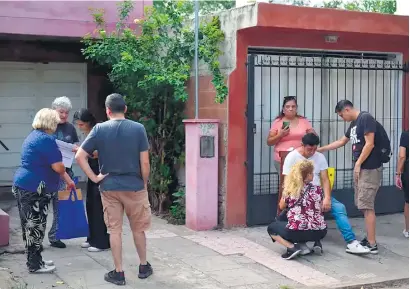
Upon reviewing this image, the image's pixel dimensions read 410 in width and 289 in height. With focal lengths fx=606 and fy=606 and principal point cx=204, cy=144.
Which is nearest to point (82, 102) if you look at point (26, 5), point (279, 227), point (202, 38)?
point (26, 5)

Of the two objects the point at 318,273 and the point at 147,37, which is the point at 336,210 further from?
the point at 147,37

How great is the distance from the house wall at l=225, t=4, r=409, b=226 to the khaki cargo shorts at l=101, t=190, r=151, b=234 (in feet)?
7.83

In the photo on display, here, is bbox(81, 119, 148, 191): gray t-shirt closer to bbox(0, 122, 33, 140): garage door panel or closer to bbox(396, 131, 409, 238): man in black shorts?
bbox(396, 131, 409, 238): man in black shorts

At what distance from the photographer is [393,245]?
7527 mm

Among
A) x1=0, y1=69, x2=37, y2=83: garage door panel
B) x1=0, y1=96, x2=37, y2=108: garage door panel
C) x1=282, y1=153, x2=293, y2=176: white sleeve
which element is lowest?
x1=282, y1=153, x2=293, y2=176: white sleeve

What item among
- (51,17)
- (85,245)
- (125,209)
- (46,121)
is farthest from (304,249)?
(51,17)

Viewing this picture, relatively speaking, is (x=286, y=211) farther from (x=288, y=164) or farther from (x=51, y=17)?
(x=51, y=17)

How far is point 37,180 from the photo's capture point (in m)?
5.86

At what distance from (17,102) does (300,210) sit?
21.6ft

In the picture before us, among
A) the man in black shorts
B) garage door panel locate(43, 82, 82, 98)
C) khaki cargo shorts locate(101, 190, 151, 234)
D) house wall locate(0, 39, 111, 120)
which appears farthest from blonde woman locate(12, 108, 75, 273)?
garage door panel locate(43, 82, 82, 98)

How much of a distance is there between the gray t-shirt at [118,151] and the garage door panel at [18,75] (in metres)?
6.01

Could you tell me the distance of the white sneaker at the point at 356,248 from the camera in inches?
274

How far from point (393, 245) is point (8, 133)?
7.11 meters

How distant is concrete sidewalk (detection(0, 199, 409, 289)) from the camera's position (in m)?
5.86
